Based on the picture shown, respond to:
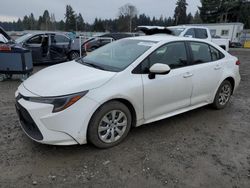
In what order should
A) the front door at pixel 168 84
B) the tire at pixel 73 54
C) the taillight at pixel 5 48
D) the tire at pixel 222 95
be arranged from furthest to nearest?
1. the tire at pixel 73 54
2. the taillight at pixel 5 48
3. the tire at pixel 222 95
4. the front door at pixel 168 84

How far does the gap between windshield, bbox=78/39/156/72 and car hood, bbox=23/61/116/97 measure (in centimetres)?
22

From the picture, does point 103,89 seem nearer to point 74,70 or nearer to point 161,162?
point 74,70

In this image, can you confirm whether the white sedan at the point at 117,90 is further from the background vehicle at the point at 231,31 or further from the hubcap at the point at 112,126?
the background vehicle at the point at 231,31

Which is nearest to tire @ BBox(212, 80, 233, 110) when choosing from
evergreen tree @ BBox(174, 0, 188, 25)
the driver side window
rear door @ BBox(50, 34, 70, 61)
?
the driver side window

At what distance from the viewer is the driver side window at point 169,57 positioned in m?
3.10

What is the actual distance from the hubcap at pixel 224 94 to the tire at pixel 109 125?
2.30 meters

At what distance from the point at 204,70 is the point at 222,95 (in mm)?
946

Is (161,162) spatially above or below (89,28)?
below

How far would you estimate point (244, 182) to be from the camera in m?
2.35

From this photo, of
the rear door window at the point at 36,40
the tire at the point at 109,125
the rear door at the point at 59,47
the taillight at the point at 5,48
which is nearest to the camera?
the tire at the point at 109,125

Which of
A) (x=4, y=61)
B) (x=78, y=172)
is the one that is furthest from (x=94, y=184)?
(x=4, y=61)

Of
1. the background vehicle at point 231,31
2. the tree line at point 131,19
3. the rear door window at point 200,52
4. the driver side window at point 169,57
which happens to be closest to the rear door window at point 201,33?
the rear door window at point 200,52

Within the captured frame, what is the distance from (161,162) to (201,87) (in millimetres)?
1702

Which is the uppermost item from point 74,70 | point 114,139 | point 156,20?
point 156,20
